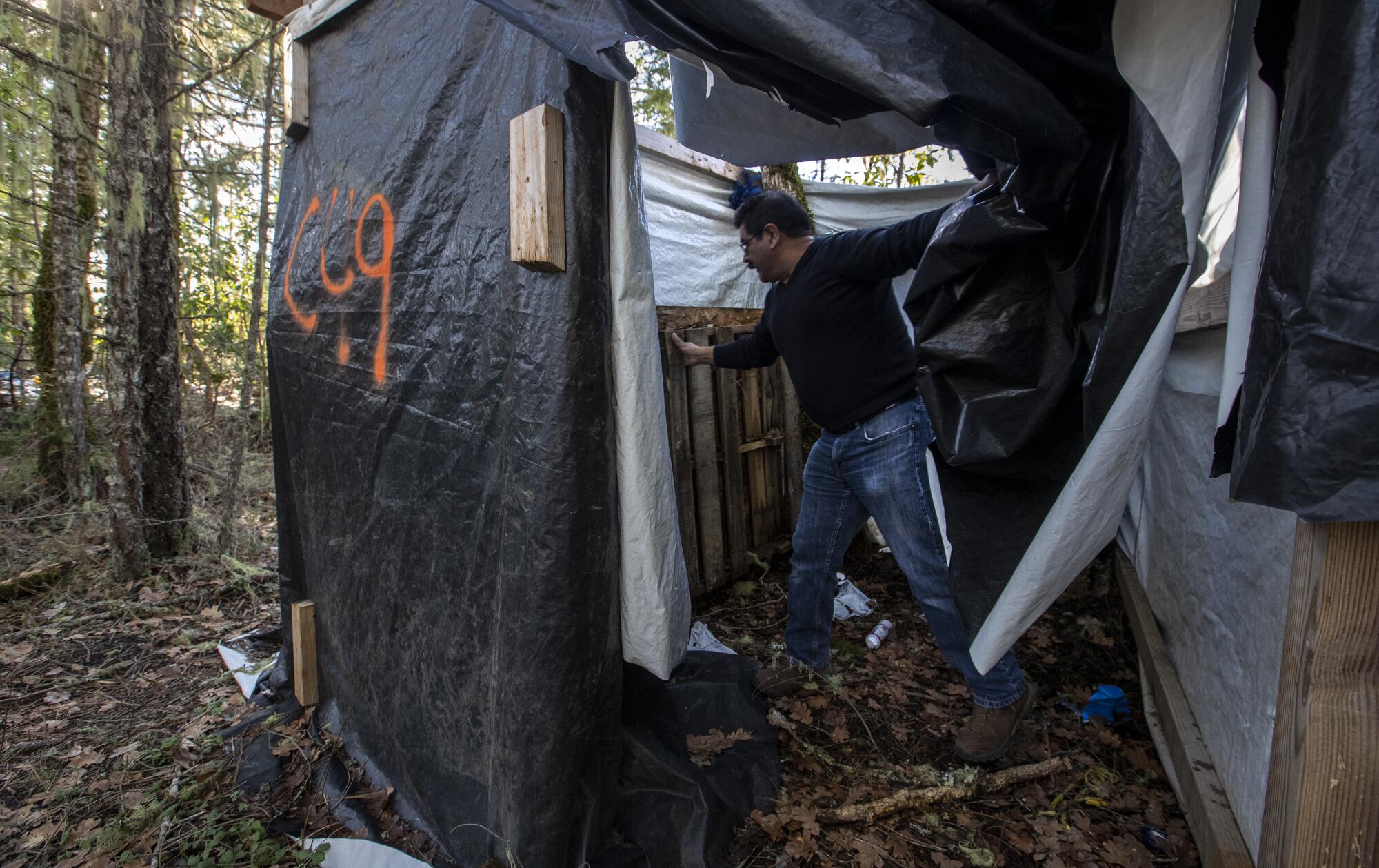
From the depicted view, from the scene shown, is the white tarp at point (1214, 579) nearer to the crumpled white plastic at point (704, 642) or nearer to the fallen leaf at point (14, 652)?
the crumpled white plastic at point (704, 642)

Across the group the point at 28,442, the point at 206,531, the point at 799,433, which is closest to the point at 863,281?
the point at 799,433

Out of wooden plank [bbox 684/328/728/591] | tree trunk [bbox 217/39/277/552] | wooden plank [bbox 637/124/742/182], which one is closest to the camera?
wooden plank [bbox 637/124/742/182]

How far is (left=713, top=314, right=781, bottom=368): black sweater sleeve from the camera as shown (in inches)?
124

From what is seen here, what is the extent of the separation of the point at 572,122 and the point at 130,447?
4.49 meters

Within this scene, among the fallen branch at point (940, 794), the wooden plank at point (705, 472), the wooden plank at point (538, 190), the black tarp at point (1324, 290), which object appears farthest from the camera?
the wooden plank at point (705, 472)

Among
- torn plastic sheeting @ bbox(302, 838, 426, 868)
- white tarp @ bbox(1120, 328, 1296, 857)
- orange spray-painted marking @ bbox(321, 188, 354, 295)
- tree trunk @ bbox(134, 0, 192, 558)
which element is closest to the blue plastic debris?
white tarp @ bbox(1120, 328, 1296, 857)

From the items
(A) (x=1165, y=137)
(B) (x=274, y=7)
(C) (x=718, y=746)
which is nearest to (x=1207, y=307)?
(A) (x=1165, y=137)

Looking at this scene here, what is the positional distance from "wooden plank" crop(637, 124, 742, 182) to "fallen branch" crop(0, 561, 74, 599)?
4763mm

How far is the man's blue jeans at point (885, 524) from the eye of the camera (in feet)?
8.19

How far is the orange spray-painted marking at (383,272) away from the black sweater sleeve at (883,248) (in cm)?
162

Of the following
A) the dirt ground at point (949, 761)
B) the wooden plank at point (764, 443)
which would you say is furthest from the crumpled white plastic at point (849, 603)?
the wooden plank at point (764, 443)

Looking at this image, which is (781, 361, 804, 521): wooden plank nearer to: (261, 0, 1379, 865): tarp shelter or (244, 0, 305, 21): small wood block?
(261, 0, 1379, 865): tarp shelter

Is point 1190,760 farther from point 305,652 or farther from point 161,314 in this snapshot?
point 161,314

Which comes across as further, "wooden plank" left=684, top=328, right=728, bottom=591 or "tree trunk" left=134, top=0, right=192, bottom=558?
"tree trunk" left=134, top=0, right=192, bottom=558
